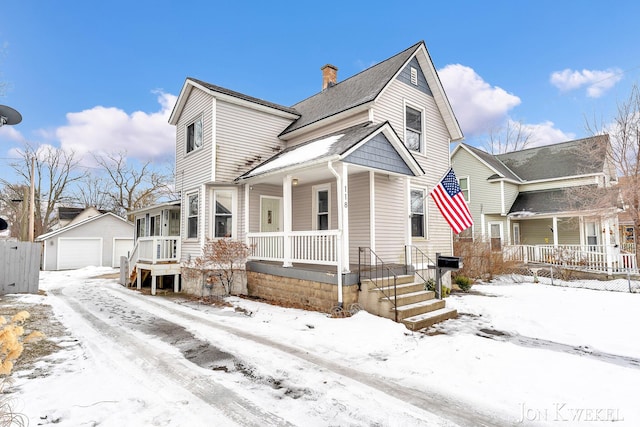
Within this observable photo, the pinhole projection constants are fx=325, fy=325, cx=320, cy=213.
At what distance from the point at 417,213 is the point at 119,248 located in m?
23.9

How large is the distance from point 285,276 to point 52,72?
76.4 feet

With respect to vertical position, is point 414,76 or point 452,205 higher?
point 414,76

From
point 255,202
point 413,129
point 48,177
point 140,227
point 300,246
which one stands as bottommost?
point 300,246

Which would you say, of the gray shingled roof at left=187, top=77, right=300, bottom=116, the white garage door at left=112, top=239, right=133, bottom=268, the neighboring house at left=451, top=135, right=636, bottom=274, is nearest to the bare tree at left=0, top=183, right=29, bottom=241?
the white garage door at left=112, top=239, right=133, bottom=268

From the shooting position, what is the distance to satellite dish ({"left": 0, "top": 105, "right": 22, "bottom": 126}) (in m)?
5.08

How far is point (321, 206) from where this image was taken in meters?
11.0

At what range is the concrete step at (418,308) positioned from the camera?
22.1 feet

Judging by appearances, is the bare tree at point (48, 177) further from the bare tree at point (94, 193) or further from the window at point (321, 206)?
the window at point (321, 206)

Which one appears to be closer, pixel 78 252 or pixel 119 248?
pixel 78 252

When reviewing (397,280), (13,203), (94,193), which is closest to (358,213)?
(397,280)

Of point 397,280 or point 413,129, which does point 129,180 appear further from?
point 397,280

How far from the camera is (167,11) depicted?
1516cm

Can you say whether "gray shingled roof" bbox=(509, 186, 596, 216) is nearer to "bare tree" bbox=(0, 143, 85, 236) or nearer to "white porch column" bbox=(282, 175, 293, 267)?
"white porch column" bbox=(282, 175, 293, 267)

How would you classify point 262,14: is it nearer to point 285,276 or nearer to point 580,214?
point 285,276
